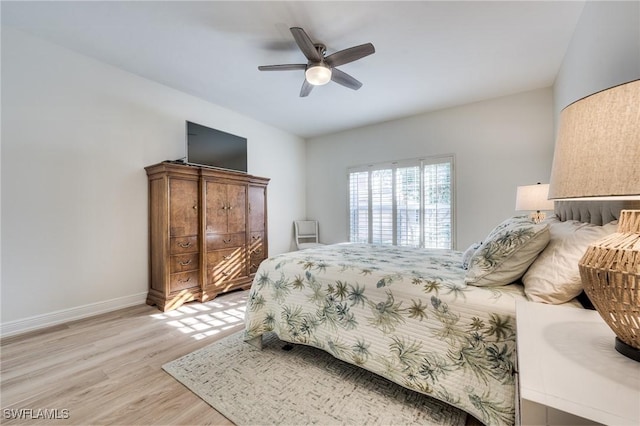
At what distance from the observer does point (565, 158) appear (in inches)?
28.3

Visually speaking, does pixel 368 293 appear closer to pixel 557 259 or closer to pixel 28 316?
pixel 557 259

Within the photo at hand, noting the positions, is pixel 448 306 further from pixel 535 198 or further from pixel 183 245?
pixel 183 245

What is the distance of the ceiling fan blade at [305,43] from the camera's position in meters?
1.88

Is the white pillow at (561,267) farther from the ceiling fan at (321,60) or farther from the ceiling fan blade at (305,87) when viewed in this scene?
the ceiling fan blade at (305,87)

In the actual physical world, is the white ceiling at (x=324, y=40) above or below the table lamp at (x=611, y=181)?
above

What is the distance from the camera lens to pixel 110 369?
1763 mm

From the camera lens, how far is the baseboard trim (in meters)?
2.22

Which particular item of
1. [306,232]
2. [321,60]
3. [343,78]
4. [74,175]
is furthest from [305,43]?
[306,232]

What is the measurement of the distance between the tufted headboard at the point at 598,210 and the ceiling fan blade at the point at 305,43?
2124 millimetres

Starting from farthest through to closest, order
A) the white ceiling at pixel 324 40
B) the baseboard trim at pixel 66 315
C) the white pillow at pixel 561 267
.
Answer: the baseboard trim at pixel 66 315, the white ceiling at pixel 324 40, the white pillow at pixel 561 267

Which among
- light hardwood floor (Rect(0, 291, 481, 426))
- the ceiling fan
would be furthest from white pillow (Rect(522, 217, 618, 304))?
the ceiling fan

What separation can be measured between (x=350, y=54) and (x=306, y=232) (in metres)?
3.52

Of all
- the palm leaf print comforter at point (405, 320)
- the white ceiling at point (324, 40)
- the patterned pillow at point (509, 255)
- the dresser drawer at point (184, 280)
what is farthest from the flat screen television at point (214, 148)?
the patterned pillow at point (509, 255)

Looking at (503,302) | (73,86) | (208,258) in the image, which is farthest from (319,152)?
(503,302)
